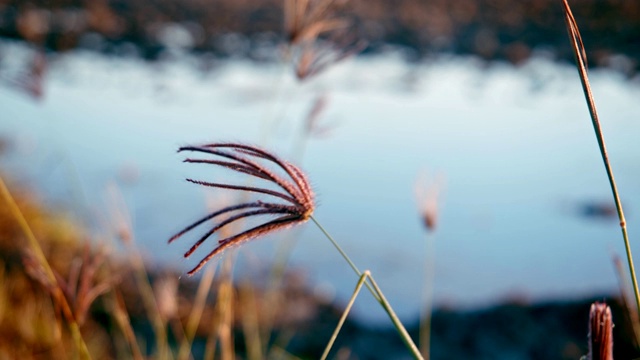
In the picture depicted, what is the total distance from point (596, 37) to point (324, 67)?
9.31 meters

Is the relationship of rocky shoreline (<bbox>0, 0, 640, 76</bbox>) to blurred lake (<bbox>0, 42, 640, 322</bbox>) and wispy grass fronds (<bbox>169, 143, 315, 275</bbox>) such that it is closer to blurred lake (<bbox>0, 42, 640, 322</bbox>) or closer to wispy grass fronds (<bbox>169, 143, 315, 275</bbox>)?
blurred lake (<bbox>0, 42, 640, 322</bbox>)

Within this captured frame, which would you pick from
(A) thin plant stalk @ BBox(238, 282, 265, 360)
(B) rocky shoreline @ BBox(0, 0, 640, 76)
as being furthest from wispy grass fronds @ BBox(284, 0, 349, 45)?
(B) rocky shoreline @ BBox(0, 0, 640, 76)

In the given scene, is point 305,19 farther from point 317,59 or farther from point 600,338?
point 600,338

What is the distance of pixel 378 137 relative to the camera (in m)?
6.13

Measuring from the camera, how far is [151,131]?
6.67m

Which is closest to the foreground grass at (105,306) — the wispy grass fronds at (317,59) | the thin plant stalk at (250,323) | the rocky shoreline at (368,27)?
the thin plant stalk at (250,323)

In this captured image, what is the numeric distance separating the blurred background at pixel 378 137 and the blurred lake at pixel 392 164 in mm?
19

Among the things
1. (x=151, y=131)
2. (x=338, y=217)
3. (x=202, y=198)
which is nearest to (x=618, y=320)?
(x=338, y=217)

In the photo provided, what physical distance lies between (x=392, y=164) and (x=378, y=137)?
57 cm

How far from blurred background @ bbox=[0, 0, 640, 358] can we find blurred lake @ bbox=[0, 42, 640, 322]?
0.02 metres

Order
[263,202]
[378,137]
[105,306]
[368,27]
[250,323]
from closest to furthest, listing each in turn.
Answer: [263,202]
[250,323]
[105,306]
[378,137]
[368,27]

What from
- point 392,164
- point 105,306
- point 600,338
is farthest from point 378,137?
point 600,338

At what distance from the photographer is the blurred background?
4273mm

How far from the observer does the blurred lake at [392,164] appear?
4453mm
